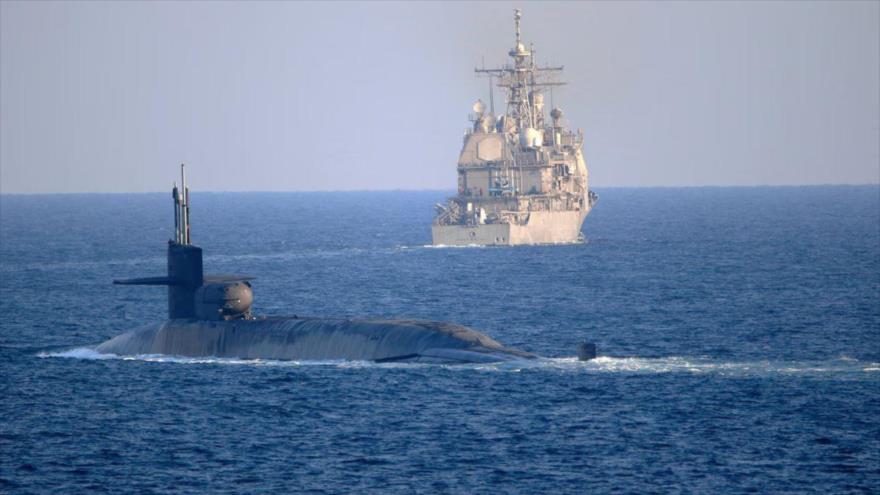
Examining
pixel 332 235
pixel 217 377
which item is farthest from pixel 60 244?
pixel 217 377

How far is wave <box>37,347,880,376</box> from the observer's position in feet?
160

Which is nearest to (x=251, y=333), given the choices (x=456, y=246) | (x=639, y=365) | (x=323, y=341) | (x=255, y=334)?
(x=255, y=334)

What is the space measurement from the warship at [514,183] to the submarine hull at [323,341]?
77.1 m

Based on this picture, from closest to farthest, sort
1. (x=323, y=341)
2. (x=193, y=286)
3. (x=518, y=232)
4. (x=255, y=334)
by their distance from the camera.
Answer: (x=323, y=341), (x=255, y=334), (x=193, y=286), (x=518, y=232)

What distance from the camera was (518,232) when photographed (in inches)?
5162

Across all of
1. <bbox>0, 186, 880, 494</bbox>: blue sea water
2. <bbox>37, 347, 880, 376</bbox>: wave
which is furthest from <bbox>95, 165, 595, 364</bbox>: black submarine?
<bbox>0, 186, 880, 494</bbox>: blue sea water

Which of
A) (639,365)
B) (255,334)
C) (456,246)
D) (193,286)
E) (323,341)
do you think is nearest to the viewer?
(639,365)

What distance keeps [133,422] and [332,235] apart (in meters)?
117

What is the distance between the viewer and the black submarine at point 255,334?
165ft

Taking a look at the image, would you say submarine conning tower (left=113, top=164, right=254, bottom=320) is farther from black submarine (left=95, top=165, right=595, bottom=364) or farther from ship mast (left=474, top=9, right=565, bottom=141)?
ship mast (left=474, top=9, right=565, bottom=141)

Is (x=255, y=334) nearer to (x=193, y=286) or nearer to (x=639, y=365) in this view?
(x=193, y=286)

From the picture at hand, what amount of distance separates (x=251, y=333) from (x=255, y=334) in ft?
0.61

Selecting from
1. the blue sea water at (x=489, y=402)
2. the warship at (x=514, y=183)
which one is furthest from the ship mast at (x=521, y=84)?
the blue sea water at (x=489, y=402)

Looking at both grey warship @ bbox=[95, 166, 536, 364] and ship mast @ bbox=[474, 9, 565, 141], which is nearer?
grey warship @ bbox=[95, 166, 536, 364]
